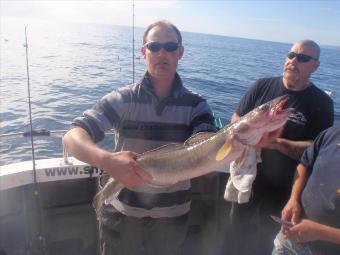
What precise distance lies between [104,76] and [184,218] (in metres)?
23.4

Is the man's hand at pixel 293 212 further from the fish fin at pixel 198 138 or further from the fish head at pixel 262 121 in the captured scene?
the fish fin at pixel 198 138

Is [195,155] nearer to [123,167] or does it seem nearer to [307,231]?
[123,167]

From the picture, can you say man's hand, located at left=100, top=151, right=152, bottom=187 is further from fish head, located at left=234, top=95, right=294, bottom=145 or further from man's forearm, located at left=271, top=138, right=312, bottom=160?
man's forearm, located at left=271, top=138, right=312, bottom=160

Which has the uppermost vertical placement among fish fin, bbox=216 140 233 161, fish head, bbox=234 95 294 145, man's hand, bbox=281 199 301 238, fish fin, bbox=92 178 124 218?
fish head, bbox=234 95 294 145

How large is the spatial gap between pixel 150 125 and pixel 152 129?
0.14 ft

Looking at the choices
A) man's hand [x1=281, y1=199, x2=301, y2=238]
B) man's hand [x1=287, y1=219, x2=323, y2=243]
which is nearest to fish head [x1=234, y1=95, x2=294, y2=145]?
man's hand [x1=287, y1=219, x2=323, y2=243]

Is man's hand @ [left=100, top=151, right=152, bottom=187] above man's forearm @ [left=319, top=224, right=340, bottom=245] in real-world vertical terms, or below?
above

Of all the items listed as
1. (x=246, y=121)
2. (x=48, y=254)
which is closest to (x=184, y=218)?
(x=246, y=121)

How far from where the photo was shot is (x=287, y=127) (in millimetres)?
4543

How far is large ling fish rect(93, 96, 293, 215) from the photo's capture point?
2920 millimetres

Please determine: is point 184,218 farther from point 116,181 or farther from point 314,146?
point 314,146

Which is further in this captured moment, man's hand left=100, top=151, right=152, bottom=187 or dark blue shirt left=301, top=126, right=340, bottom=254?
dark blue shirt left=301, top=126, right=340, bottom=254

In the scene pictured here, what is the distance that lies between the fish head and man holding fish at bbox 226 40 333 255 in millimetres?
1446

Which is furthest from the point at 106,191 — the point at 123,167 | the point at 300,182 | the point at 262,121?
the point at 300,182
